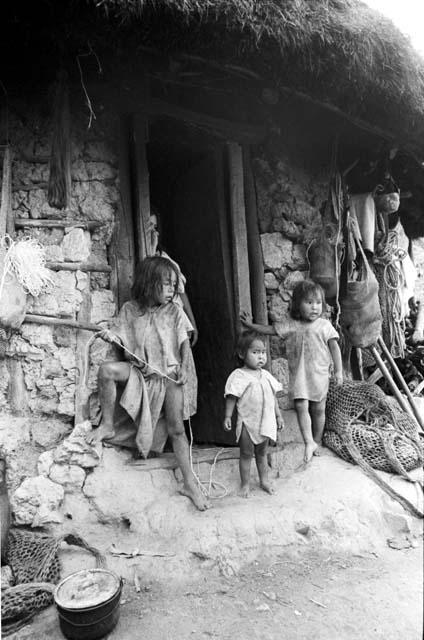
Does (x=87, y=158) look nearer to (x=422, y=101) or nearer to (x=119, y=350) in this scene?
(x=119, y=350)

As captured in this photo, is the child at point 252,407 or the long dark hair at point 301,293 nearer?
the child at point 252,407

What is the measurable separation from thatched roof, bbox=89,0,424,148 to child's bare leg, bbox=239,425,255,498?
7.92 ft

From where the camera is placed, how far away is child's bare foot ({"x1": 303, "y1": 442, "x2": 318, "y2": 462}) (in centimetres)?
353

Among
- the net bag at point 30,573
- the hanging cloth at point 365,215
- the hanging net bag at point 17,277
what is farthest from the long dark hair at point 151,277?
the hanging cloth at point 365,215

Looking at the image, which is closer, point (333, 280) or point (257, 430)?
point (257, 430)

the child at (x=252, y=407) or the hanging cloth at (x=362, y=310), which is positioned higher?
the hanging cloth at (x=362, y=310)

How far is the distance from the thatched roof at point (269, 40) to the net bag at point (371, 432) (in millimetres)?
2195

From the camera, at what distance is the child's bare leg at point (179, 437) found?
314cm

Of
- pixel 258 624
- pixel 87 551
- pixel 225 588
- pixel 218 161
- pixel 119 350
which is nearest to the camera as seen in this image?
pixel 258 624

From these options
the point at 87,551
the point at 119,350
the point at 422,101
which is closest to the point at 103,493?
the point at 87,551

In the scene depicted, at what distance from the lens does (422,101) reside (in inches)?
147

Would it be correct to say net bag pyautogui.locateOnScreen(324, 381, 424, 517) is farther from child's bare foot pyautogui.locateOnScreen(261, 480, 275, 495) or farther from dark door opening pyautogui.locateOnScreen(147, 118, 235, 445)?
dark door opening pyautogui.locateOnScreen(147, 118, 235, 445)

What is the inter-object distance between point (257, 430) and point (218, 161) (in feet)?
7.25

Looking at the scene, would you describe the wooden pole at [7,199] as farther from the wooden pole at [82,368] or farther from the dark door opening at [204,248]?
the dark door opening at [204,248]
